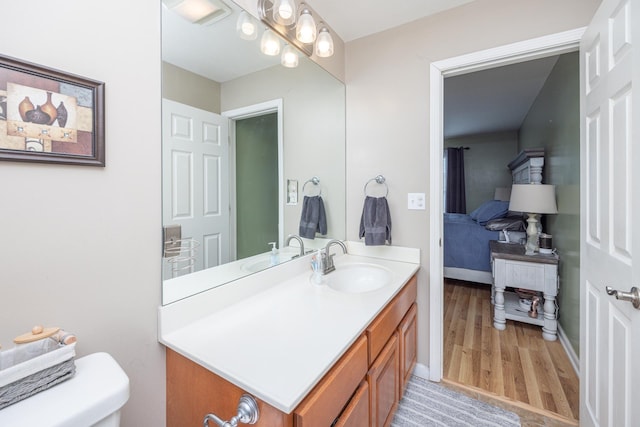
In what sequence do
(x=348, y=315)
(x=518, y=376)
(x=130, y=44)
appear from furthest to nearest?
(x=518, y=376)
(x=348, y=315)
(x=130, y=44)

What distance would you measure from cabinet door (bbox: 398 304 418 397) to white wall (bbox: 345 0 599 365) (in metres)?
0.09

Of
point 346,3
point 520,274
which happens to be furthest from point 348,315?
point 520,274

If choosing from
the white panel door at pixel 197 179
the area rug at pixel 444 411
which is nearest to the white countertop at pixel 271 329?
the white panel door at pixel 197 179

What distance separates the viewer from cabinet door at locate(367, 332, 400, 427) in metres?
1.10

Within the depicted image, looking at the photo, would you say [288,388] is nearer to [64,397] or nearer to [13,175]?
[64,397]

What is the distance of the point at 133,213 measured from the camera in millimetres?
887

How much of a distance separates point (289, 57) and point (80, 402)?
5.64 feet

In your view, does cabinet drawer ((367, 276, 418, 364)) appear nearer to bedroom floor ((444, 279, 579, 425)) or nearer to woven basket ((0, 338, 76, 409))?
bedroom floor ((444, 279, 579, 425))

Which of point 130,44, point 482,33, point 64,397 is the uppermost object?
point 482,33

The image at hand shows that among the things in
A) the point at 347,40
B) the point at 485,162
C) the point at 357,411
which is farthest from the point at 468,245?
the point at 485,162

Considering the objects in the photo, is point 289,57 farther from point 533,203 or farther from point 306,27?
point 533,203

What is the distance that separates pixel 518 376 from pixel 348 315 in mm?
1591

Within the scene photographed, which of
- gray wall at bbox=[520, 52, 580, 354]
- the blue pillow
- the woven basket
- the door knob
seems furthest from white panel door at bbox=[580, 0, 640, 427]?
the blue pillow

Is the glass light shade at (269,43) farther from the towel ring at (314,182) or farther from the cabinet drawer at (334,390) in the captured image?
the cabinet drawer at (334,390)
